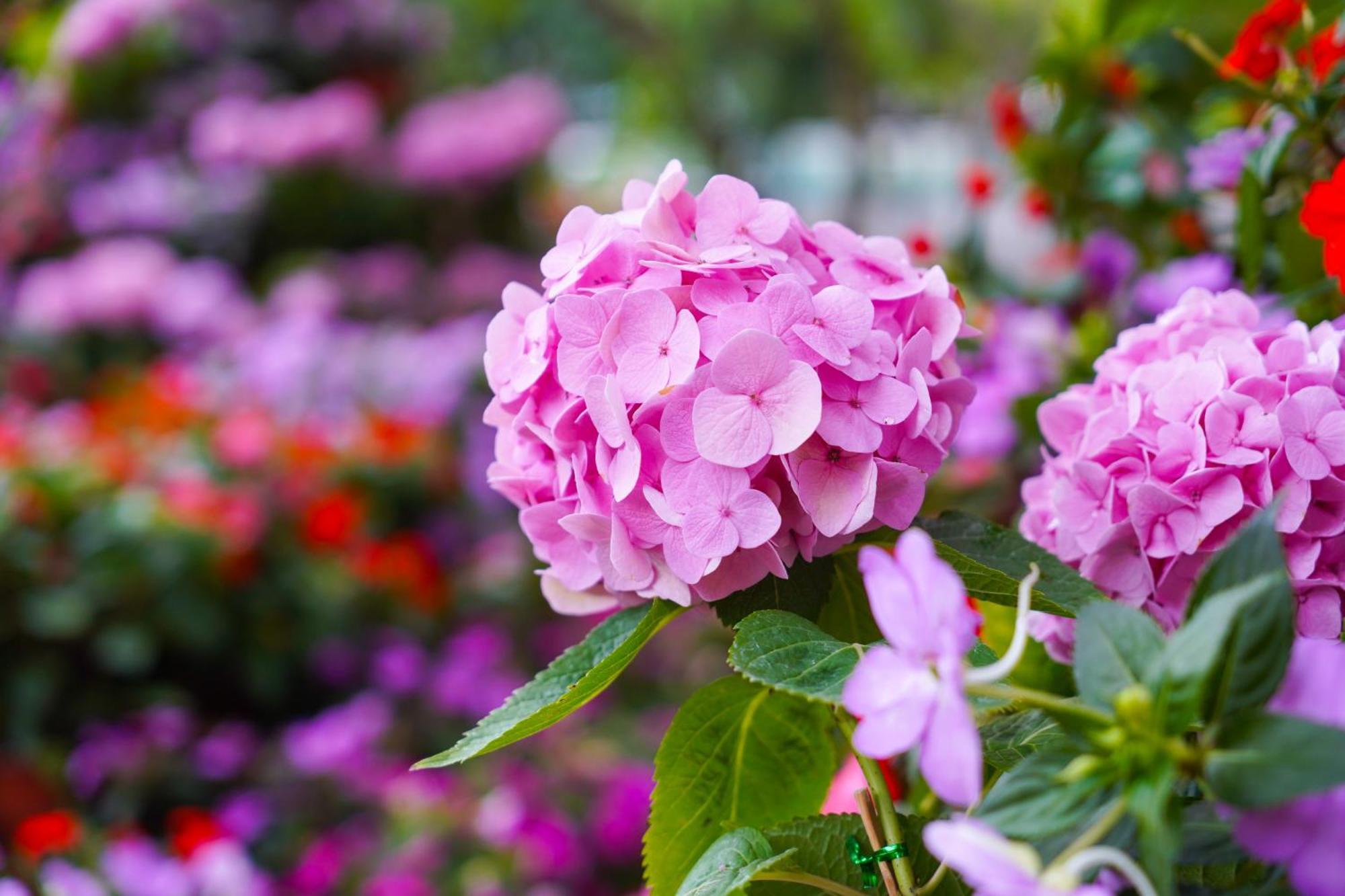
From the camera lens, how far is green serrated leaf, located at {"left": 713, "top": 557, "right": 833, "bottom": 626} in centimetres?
42

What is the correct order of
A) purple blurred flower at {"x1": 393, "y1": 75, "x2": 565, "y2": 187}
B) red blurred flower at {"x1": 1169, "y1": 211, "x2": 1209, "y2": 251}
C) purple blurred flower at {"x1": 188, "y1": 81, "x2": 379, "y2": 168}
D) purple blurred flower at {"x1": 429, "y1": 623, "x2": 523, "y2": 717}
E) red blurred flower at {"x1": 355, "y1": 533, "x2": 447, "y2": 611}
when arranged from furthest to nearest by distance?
purple blurred flower at {"x1": 393, "y1": 75, "x2": 565, "y2": 187}
purple blurred flower at {"x1": 188, "y1": 81, "x2": 379, "y2": 168}
red blurred flower at {"x1": 355, "y1": 533, "x2": 447, "y2": 611}
purple blurred flower at {"x1": 429, "y1": 623, "x2": 523, "y2": 717}
red blurred flower at {"x1": 1169, "y1": 211, "x2": 1209, "y2": 251}

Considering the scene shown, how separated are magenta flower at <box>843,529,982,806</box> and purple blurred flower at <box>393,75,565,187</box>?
3.16 m

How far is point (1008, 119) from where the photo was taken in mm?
968

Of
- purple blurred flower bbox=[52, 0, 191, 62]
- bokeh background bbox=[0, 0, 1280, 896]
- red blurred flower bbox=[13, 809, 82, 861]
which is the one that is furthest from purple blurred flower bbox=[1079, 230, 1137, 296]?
purple blurred flower bbox=[52, 0, 191, 62]

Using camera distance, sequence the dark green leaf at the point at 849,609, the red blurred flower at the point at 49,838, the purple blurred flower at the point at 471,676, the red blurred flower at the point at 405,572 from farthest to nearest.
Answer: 1. the red blurred flower at the point at 405,572
2. the purple blurred flower at the point at 471,676
3. the red blurred flower at the point at 49,838
4. the dark green leaf at the point at 849,609

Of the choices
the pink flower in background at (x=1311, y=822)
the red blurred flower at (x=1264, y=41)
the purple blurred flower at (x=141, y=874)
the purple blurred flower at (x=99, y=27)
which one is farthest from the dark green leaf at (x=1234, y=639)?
the purple blurred flower at (x=99, y=27)

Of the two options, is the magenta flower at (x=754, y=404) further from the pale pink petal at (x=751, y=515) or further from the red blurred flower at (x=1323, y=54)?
the red blurred flower at (x=1323, y=54)

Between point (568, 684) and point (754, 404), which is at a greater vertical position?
point (754, 404)

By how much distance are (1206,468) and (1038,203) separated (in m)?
0.60

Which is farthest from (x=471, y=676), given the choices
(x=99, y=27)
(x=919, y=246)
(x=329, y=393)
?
(x=99, y=27)

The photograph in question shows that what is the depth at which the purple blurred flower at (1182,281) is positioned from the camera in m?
0.70

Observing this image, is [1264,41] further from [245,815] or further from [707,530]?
[245,815]

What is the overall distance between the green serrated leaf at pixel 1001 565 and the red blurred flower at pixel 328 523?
138 centimetres

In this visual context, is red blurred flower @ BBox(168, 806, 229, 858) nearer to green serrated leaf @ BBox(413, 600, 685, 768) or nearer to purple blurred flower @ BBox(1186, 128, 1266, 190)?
green serrated leaf @ BBox(413, 600, 685, 768)
